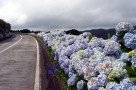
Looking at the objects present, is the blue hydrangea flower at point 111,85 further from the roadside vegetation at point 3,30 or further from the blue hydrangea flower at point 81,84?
the roadside vegetation at point 3,30

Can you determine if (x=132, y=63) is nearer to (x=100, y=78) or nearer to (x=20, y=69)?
(x=100, y=78)

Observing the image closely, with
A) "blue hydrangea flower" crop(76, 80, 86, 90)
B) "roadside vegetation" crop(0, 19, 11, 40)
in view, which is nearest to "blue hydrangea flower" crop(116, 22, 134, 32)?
"blue hydrangea flower" crop(76, 80, 86, 90)

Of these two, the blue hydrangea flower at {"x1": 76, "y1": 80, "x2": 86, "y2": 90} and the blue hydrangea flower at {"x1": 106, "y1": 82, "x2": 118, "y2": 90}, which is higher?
the blue hydrangea flower at {"x1": 106, "y1": 82, "x2": 118, "y2": 90}

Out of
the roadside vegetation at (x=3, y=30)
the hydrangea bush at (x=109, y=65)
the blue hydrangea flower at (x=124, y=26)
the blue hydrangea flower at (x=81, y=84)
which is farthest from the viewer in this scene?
the roadside vegetation at (x=3, y=30)

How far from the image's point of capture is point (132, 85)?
19.7ft

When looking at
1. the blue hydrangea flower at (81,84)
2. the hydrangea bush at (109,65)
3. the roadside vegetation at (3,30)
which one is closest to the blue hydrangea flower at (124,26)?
the hydrangea bush at (109,65)

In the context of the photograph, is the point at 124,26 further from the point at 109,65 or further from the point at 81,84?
the point at 81,84

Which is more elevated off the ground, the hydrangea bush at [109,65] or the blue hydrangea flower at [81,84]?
the hydrangea bush at [109,65]

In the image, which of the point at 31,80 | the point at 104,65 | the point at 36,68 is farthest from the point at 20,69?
the point at 104,65

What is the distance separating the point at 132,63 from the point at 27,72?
40.4 ft

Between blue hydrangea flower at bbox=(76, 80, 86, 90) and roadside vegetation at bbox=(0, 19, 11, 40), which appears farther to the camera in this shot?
roadside vegetation at bbox=(0, 19, 11, 40)

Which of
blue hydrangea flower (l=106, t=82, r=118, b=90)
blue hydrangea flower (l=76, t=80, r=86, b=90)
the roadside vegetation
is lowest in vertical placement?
the roadside vegetation

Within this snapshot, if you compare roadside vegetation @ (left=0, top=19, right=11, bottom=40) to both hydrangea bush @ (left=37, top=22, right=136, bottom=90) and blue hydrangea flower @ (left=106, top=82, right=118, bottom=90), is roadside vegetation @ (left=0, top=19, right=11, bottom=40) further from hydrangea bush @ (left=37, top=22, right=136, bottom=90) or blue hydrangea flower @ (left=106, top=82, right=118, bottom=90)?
blue hydrangea flower @ (left=106, top=82, right=118, bottom=90)

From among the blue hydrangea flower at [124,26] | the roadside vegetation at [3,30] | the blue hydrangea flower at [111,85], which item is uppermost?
the blue hydrangea flower at [124,26]
